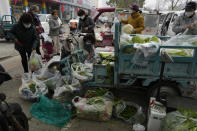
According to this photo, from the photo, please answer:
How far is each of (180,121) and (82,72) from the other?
75.7 inches

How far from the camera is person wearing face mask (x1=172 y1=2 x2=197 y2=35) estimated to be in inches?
150

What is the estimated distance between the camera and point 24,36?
4059 mm

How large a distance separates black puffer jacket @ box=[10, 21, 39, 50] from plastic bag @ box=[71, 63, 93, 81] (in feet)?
5.02

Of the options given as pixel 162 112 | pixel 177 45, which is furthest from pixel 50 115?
pixel 177 45

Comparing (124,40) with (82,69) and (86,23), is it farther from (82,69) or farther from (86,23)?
(86,23)

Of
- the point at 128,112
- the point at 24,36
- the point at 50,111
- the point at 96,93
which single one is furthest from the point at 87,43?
the point at 128,112

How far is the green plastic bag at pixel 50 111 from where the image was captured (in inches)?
112

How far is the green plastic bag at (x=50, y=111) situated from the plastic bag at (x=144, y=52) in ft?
4.91

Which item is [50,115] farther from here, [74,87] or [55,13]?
[55,13]

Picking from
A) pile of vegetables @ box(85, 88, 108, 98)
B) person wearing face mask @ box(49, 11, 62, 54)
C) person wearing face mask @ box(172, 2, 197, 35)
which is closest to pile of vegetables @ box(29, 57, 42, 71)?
pile of vegetables @ box(85, 88, 108, 98)

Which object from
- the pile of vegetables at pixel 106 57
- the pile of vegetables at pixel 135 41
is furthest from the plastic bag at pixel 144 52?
the pile of vegetables at pixel 106 57

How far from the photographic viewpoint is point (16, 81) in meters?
4.33

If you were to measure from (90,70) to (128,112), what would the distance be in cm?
114

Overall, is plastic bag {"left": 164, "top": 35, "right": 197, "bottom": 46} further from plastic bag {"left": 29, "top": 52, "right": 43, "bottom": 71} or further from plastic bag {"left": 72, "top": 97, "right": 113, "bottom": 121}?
plastic bag {"left": 29, "top": 52, "right": 43, "bottom": 71}
